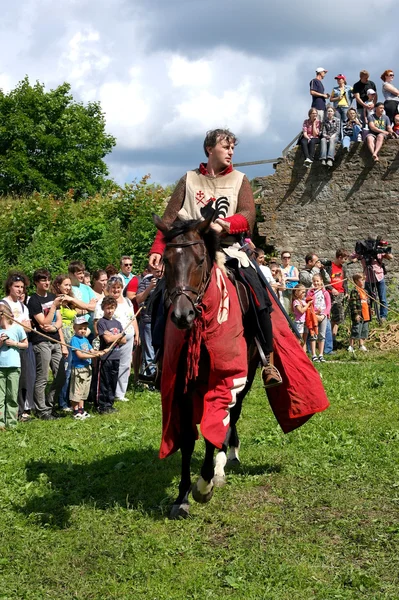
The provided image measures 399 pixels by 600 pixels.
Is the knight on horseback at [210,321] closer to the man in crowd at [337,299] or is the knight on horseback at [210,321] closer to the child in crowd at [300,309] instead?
the child in crowd at [300,309]

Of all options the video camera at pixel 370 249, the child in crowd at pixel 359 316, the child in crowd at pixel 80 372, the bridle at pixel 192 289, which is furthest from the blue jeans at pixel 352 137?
the bridle at pixel 192 289

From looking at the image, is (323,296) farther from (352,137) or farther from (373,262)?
(352,137)

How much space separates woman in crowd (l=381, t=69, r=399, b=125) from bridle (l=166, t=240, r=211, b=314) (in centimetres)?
1601

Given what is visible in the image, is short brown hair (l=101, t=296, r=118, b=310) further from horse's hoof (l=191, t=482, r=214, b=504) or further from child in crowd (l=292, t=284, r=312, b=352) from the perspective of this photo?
horse's hoof (l=191, t=482, r=214, b=504)

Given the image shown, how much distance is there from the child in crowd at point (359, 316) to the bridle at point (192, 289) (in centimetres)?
1002

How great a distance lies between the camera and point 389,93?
19.8 meters

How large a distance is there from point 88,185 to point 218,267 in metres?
45.7

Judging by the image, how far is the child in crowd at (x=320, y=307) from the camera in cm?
1426

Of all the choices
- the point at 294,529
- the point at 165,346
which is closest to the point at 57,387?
the point at 165,346

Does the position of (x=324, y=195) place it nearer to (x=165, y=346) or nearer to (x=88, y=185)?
(x=165, y=346)

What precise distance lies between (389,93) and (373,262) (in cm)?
581

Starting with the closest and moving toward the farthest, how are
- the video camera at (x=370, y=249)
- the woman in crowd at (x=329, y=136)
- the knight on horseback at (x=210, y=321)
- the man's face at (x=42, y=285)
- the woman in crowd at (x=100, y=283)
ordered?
the knight on horseback at (x=210, y=321) → the man's face at (x=42, y=285) → the woman in crowd at (x=100, y=283) → the video camera at (x=370, y=249) → the woman in crowd at (x=329, y=136)

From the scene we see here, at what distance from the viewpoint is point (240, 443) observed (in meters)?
8.24

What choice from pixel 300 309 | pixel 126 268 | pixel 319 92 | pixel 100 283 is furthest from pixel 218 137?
pixel 319 92
